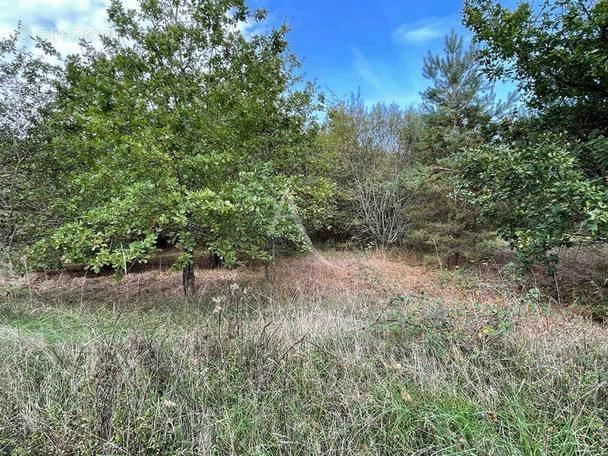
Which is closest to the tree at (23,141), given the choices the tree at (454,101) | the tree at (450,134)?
the tree at (450,134)

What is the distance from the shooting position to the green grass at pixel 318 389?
1.32m

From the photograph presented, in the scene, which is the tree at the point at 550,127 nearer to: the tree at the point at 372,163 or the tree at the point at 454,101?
the tree at the point at 454,101

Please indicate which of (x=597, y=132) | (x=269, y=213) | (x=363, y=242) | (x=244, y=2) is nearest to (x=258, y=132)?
(x=244, y=2)

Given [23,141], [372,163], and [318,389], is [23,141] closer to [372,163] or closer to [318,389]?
[318,389]

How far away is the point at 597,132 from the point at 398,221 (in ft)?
21.4

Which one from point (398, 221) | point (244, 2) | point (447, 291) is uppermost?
point (244, 2)

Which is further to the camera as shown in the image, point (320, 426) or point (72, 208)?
point (72, 208)

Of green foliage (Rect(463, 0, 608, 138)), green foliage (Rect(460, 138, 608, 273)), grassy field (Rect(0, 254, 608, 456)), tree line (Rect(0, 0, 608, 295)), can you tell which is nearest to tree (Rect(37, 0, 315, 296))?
tree line (Rect(0, 0, 608, 295))

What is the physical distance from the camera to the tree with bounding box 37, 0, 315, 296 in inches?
126

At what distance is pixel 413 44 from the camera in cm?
650

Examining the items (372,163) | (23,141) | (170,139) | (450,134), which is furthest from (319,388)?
(372,163)

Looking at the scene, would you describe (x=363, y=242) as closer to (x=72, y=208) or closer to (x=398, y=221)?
(x=398, y=221)

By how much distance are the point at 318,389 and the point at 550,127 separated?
519 centimetres

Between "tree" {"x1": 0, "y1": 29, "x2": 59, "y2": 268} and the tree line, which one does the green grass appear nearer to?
the tree line
